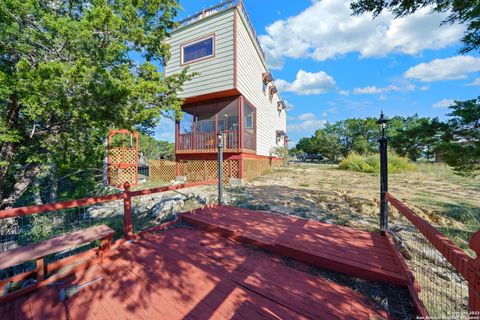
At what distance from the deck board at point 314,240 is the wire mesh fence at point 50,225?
2625 millimetres

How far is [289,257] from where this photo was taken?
263cm

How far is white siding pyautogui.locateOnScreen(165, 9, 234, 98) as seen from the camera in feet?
27.1

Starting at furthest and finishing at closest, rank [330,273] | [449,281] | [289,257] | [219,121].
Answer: [219,121], [289,257], [330,273], [449,281]

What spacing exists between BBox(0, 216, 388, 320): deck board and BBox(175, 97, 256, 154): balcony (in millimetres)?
6199

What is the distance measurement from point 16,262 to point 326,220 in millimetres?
4432

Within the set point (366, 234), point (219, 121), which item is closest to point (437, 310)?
point (366, 234)

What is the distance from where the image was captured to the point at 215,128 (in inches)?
368

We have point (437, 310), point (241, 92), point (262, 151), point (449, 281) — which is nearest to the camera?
point (437, 310)

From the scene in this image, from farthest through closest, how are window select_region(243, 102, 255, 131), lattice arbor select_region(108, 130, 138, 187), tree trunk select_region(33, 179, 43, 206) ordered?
window select_region(243, 102, 255, 131), lattice arbor select_region(108, 130, 138, 187), tree trunk select_region(33, 179, 43, 206)

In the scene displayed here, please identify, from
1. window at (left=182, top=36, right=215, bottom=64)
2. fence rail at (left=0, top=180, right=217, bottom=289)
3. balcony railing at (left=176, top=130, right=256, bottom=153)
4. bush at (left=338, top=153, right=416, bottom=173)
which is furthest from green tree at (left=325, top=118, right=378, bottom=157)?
fence rail at (left=0, top=180, right=217, bottom=289)

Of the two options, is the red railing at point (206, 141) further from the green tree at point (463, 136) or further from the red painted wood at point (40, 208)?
the green tree at point (463, 136)

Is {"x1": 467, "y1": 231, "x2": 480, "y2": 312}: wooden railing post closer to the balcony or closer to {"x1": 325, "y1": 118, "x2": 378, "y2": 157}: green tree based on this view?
the balcony

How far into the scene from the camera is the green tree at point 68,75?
2.41m

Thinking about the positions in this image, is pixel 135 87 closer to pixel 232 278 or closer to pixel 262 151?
pixel 232 278
